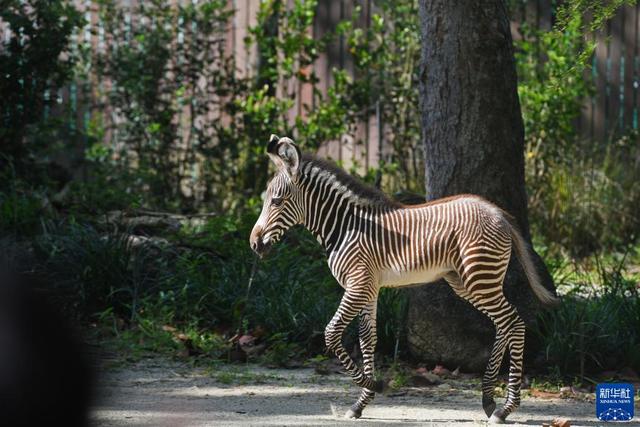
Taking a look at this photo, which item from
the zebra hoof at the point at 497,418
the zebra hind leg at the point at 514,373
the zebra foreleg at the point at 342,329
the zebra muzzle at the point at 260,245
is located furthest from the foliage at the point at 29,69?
the zebra hoof at the point at 497,418

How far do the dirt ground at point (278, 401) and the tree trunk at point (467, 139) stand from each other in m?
0.34

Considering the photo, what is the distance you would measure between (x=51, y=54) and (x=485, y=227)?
21.6ft

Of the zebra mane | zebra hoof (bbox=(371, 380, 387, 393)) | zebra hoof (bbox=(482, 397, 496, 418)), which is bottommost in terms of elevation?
zebra hoof (bbox=(482, 397, 496, 418))

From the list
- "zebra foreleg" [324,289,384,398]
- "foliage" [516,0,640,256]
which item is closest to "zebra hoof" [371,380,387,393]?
"zebra foreleg" [324,289,384,398]

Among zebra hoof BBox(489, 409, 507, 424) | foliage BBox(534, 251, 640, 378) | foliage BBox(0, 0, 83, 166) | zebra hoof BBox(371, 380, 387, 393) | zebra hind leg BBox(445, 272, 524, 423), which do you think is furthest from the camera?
foliage BBox(0, 0, 83, 166)

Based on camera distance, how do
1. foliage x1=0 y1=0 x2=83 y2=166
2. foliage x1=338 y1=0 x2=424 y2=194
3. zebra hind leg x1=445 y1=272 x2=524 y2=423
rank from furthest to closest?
foliage x1=338 y1=0 x2=424 y2=194, foliage x1=0 y1=0 x2=83 y2=166, zebra hind leg x1=445 y1=272 x2=524 y2=423

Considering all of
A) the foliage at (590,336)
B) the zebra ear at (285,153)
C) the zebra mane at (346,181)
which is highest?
the zebra ear at (285,153)

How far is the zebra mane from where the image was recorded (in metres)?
6.01

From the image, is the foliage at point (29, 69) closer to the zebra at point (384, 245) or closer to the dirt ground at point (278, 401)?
the dirt ground at point (278, 401)

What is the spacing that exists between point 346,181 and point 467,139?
120 centimetres

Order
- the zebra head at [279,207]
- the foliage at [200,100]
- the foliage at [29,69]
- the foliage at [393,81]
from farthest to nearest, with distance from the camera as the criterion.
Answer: the foliage at [393,81]
the foliage at [200,100]
the foliage at [29,69]
the zebra head at [279,207]

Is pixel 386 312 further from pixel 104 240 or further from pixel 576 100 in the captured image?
pixel 576 100

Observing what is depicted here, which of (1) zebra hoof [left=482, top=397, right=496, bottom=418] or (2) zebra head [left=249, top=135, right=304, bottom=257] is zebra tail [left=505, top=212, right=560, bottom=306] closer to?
(1) zebra hoof [left=482, top=397, right=496, bottom=418]

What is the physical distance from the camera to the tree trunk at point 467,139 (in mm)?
6828
